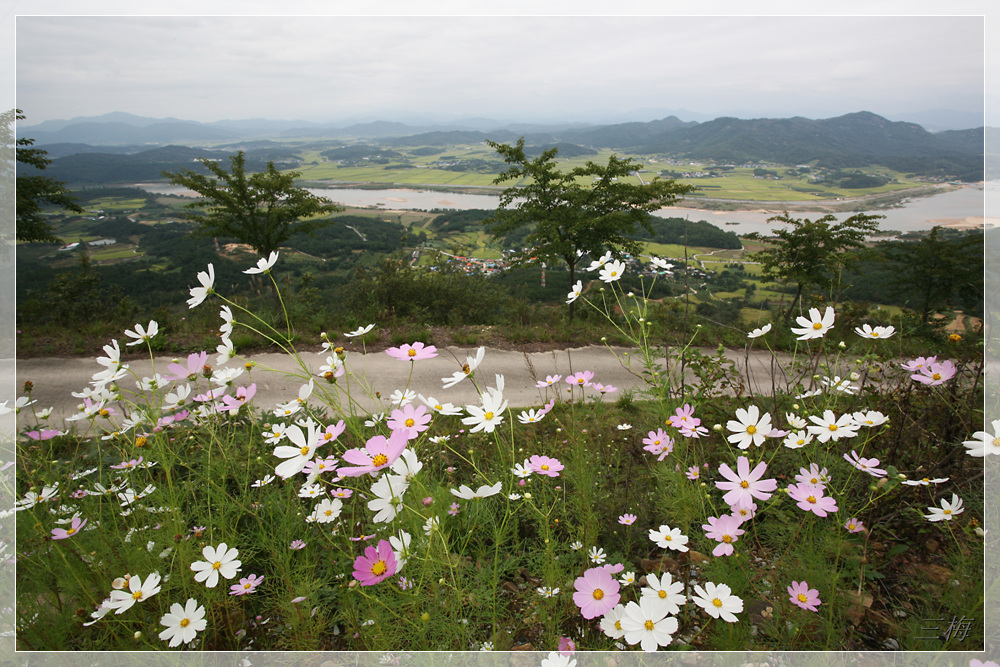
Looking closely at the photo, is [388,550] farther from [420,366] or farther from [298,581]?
[420,366]

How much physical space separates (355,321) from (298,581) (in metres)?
6.44

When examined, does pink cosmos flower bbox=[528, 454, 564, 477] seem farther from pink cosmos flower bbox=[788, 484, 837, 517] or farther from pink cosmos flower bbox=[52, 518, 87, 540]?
pink cosmos flower bbox=[52, 518, 87, 540]

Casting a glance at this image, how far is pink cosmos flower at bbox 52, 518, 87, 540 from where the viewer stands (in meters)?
1.36

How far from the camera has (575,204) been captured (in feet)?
34.6

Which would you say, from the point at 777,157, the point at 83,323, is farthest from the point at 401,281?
the point at 777,157

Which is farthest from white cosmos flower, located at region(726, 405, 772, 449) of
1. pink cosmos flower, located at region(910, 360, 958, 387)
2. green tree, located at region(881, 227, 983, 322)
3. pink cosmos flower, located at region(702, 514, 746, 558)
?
green tree, located at region(881, 227, 983, 322)

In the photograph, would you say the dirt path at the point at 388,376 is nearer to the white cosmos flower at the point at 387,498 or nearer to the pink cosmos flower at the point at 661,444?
the pink cosmos flower at the point at 661,444

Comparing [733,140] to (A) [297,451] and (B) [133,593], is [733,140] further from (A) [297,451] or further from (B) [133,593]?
(B) [133,593]

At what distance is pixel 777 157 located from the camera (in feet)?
76.1

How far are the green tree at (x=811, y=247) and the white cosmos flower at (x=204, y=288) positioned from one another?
13.2m

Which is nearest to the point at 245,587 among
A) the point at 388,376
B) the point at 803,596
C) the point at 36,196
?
the point at 803,596

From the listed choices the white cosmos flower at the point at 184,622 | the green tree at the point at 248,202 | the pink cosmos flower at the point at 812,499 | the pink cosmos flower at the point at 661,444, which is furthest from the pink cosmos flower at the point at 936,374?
the green tree at the point at 248,202

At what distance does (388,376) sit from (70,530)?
3774 mm

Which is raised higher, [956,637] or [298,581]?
[956,637]
